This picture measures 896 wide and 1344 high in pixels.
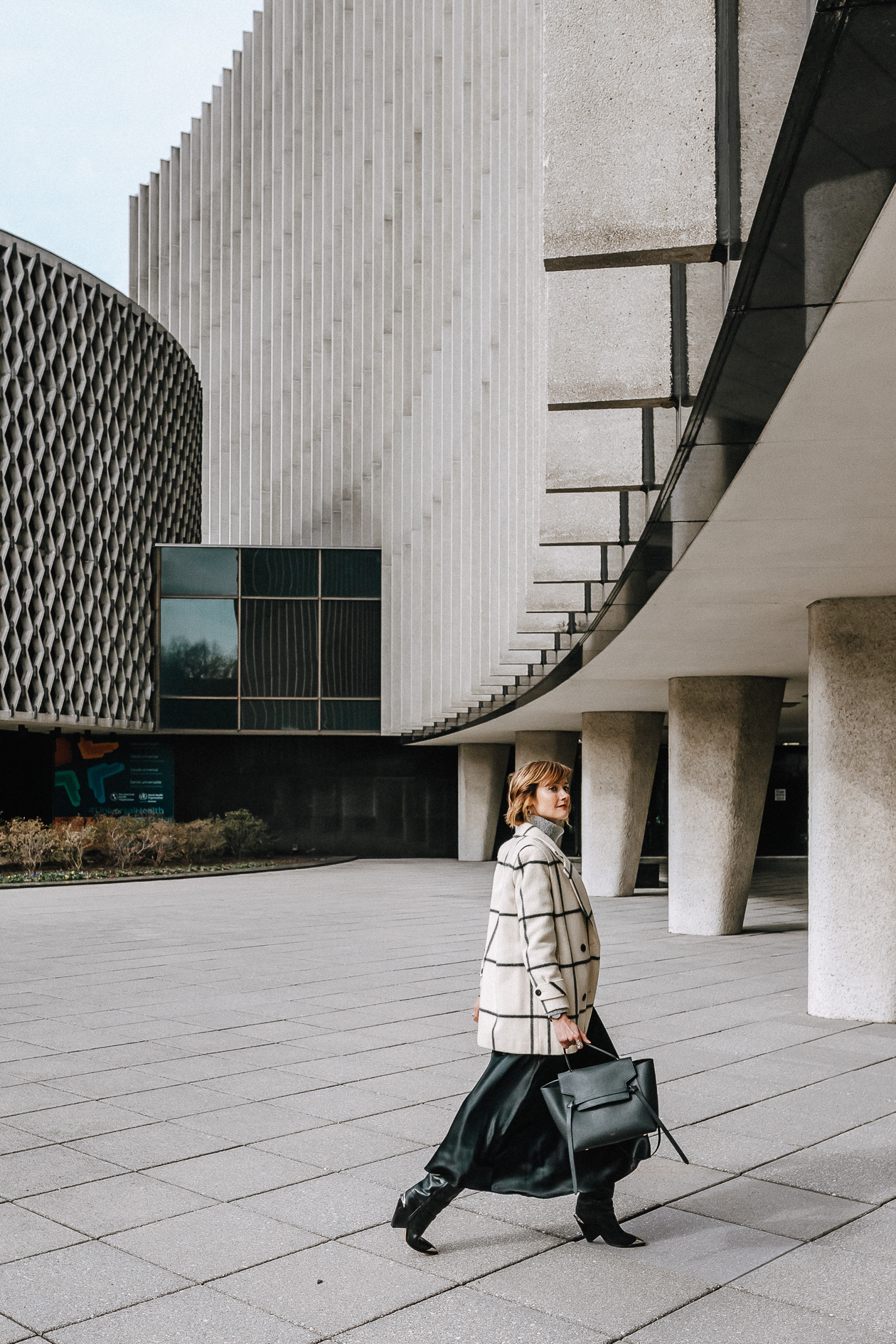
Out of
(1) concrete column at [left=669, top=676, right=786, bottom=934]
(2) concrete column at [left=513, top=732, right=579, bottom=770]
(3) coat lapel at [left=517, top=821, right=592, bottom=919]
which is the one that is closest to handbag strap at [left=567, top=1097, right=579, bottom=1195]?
(3) coat lapel at [left=517, top=821, right=592, bottom=919]

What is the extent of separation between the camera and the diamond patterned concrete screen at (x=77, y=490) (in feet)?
93.6

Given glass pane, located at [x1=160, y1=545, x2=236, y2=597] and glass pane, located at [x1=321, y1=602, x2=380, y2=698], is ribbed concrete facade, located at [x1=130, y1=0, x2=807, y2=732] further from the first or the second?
glass pane, located at [x1=160, y1=545, x2=236, y2=597]

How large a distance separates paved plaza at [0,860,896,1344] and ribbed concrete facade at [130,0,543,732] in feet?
20.0

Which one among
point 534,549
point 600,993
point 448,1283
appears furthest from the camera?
point 534,549

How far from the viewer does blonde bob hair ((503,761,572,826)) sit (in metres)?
4.33

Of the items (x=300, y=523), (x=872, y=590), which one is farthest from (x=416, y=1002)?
(x=300, y=523)

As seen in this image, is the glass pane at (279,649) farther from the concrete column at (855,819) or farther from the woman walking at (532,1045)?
the woman walking at (532,1045)

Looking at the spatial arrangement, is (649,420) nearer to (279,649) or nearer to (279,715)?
(279,715)

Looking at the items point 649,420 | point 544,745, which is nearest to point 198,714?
point 544,745

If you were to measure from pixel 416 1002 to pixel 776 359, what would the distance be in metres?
6.44

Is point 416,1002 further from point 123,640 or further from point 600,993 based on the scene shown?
point 123,640

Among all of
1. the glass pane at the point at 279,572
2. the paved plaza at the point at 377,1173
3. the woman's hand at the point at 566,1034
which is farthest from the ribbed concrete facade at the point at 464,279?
the paved plaza at the point at 377,1173

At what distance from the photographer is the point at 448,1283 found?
3996mm

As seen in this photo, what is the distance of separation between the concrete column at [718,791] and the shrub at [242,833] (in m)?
17.9
